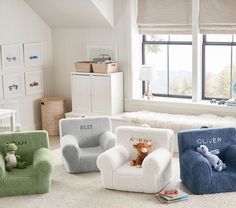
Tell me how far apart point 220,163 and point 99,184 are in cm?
142

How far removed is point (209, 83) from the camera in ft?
26.3

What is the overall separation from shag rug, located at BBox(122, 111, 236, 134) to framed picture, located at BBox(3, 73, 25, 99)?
179cm

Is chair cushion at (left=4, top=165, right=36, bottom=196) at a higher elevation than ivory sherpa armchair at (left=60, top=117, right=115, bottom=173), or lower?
lower

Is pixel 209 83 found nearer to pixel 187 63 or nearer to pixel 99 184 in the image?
pixel 187 63

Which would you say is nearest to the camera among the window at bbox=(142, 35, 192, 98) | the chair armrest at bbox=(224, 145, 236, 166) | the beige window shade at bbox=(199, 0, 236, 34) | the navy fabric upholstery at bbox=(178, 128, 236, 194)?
the navy fabric upholstery at bbox=(178, 128, 236, 194)

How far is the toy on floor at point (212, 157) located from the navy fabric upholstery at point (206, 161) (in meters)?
0.05

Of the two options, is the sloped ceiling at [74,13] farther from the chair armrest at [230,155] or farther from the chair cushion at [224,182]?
the chair cushion at [224,182]

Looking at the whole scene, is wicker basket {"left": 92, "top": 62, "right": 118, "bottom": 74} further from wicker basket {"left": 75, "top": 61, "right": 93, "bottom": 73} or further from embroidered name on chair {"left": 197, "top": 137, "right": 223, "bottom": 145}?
embroidered name on chair {"left": 197, "top": 137, "right": 223, "bottom": 145}

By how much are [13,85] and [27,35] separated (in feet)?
2.86

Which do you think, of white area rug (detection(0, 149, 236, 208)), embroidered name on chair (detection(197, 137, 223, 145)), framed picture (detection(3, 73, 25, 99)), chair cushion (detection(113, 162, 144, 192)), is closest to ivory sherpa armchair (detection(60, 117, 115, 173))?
white area rug (detection(0, 149, 236, 208))

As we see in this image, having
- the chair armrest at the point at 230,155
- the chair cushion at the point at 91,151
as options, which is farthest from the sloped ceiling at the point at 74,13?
the chair armrest at the point at 230,155

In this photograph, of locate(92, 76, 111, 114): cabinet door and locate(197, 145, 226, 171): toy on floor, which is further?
locate(92, 76, 111, 114): cabinet door

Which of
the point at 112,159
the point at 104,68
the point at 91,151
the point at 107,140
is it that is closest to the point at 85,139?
the point at 91,151

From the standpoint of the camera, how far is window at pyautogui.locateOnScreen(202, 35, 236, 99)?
7.79m
